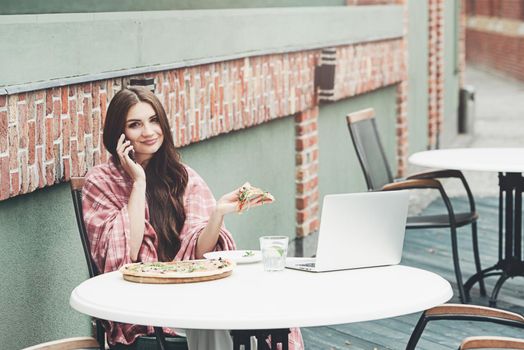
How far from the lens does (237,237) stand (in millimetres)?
6160

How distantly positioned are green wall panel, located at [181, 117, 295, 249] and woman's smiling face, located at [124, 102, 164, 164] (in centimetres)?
146

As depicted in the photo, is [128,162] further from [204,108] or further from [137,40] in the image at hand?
[204,108]

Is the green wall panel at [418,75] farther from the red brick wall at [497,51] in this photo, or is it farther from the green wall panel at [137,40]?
the red brick wall at [497,51]

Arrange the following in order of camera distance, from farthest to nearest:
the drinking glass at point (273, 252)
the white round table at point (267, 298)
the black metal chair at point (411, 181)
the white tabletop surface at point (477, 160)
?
the black metal chair at point (411, 181) < the white tabletop surface at point (477, 160) < the drinking glass at point (273, 252) < the white round table at point (267, 298)

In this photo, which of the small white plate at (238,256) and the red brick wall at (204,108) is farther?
the red brick wall at (204,108)

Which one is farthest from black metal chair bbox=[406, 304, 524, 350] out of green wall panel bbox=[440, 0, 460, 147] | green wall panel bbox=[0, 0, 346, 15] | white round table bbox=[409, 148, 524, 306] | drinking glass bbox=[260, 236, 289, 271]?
green wall panel bbox=[440, 0, 460, 147]

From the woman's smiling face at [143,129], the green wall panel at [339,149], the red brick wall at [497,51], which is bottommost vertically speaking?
the red brick wall at [497,51]

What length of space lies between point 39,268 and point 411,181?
7.89ft

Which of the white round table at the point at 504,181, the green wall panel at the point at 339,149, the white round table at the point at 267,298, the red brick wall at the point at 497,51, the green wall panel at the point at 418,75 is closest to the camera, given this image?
the white round table at the point at 267,298

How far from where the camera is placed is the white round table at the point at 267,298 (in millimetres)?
2926

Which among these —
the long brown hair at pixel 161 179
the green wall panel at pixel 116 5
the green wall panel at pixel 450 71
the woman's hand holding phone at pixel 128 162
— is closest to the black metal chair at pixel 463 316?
the long brown hair at pixel 161 179

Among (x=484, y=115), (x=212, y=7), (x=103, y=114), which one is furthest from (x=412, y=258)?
(x=484, y=115)

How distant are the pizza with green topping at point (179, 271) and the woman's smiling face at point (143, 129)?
65 centimetres

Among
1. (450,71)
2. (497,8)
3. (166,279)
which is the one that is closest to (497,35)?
(497,8)
